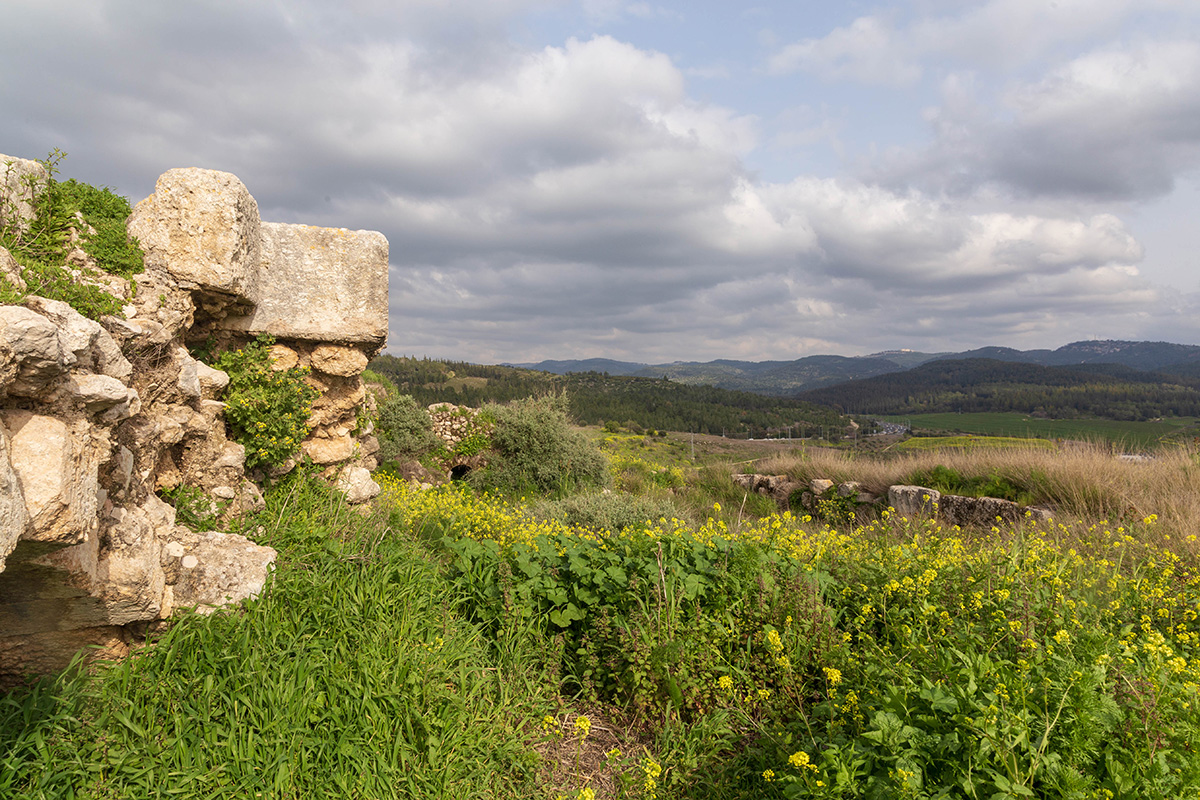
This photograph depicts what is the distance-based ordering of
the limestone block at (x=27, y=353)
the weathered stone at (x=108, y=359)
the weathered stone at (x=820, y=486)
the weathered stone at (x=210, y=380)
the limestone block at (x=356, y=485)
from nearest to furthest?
1. the limestone block at (x=27, y=353)
2. the weathered stone at (x=108, y=359)
3. the weathered stone at (x=210, y=380)
4. the limestone block at (x=356, y=485)
5. the weathered stone at (x=820, y=486)

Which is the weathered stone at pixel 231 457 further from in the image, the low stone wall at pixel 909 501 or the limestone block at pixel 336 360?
the low stone wall at pixel 909 501

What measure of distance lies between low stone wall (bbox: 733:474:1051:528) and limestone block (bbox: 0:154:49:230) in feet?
32.9

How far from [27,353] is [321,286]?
4195mm

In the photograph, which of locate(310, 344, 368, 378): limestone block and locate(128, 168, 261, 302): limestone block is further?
locate(310, 344, 368, 378): limestone block

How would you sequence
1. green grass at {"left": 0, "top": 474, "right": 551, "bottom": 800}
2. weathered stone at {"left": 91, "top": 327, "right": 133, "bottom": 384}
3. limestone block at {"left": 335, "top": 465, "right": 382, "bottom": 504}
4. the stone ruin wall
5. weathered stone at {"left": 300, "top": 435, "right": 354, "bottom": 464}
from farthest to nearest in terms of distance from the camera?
1. weathered stone at {"left": 300, "top": 435, "right": 354, "bottom": 464}
2. limestone block at {"left": 335, "top": 465, "right": 382, "bottom": 504}
3. weathered stone at {"left": 91, "top": 327, "right": 133, "bottom": 384}
4. green grass at {"left": 0, "top": 474, "right": 551, "bottom": 800}
5. the stone ruin wall

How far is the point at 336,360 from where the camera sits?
6.55 meters

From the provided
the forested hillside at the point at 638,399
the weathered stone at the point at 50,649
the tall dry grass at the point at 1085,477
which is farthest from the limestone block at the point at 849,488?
the forested hillside at the point at 638,399

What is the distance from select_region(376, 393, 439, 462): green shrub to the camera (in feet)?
37.8

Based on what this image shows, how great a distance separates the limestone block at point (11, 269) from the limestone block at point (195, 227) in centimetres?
145

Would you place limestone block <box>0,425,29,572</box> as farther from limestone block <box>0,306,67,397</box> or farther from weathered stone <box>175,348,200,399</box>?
weathered stone <box>175,348,200,399</box>

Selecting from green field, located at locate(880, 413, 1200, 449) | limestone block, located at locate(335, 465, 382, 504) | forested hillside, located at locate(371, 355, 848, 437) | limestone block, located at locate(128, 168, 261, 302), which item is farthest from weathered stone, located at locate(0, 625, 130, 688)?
forested hillside, located at locate(371, 355, 848, 437)

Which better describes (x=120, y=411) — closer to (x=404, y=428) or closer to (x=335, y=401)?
(x=335, y=401)

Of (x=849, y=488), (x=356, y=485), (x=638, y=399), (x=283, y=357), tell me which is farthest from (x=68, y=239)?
(x=638, y=399)

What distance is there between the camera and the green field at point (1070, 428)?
11484 millimetres
